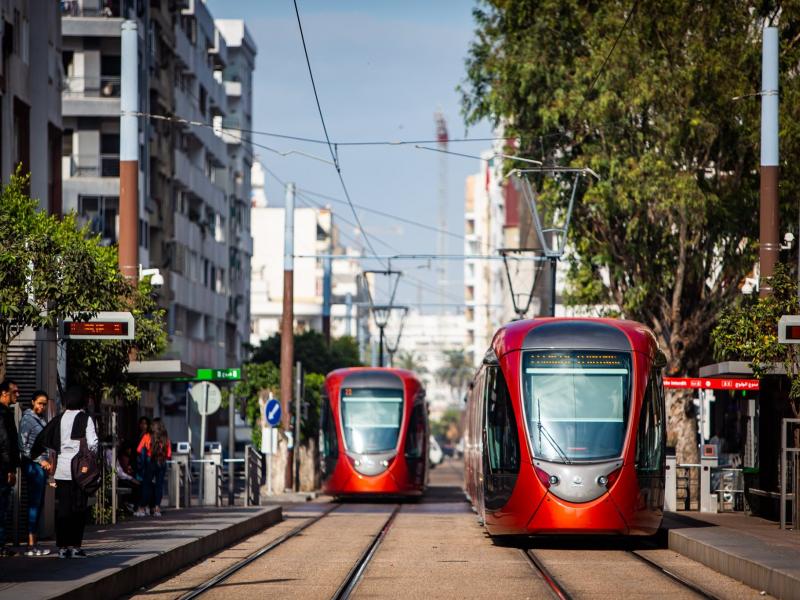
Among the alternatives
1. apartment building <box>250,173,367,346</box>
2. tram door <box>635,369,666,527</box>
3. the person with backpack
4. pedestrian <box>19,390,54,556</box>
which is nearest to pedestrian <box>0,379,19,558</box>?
pedestrian <box>19,390,54,556</box>

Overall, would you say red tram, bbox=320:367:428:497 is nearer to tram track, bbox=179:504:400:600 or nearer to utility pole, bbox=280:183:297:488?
utility pole, bbox=280:183:297:488

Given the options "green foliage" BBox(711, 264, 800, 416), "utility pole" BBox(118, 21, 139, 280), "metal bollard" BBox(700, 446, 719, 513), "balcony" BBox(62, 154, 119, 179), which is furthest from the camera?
"balcony" BBox(62, 154, 119, 179)

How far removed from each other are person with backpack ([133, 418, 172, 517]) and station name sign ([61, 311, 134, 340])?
5973 millimetres

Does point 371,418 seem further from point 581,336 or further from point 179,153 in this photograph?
point 179,153

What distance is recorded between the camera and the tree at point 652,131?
34.6 m

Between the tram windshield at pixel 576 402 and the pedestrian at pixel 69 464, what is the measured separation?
266 inches

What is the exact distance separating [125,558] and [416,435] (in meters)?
23.7

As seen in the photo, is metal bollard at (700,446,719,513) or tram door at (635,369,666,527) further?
metal bollard at (700,446,719,513)

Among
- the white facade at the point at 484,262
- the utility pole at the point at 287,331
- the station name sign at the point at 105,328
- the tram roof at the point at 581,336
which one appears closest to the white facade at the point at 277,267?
the white facade at the point at 484,262

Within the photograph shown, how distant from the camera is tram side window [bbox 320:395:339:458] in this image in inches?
1533

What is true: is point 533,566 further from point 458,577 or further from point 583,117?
point 583,117

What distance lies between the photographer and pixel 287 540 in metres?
23.5

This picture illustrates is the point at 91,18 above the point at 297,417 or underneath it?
above

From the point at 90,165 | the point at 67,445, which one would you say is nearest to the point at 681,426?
the point at 67,445
